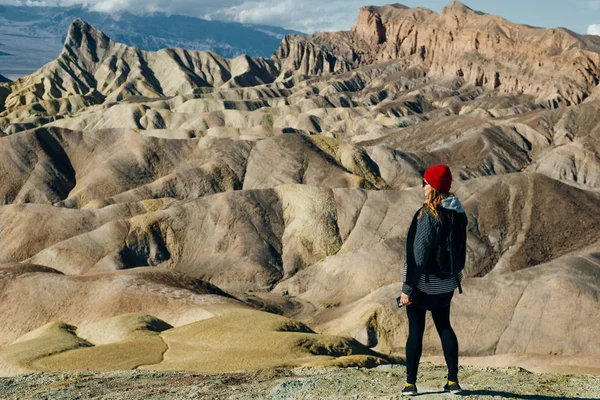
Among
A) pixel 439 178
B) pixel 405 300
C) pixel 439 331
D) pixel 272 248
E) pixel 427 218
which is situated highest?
pixel 439 178

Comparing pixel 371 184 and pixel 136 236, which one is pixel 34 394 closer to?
pixel 136 236

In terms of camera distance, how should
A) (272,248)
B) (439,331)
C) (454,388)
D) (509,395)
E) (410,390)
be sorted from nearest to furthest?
(439,331), (454,388), (410,390), (509,395), (272,248)

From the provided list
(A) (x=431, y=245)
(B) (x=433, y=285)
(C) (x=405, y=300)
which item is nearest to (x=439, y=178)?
(A) (x=431, y=245)

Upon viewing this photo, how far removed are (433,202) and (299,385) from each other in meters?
5.47

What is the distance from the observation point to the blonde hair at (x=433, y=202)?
33.5 ft

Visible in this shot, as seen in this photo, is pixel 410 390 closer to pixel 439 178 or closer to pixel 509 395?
pixel 509 395

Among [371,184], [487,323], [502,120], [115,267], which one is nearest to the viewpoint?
[487,323]

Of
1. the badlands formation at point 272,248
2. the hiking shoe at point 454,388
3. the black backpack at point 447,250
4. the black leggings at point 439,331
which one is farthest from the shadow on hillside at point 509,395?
the badlands formation at point 272,248

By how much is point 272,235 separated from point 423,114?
121m

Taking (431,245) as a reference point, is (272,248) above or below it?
below

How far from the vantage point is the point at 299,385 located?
13344 millimetres

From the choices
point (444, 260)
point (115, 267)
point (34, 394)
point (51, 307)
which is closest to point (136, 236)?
point (115, 267)

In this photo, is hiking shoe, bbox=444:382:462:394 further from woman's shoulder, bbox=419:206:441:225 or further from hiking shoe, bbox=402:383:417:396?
woman's shoulder, bbox=419:206:441:225

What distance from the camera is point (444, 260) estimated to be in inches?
400
